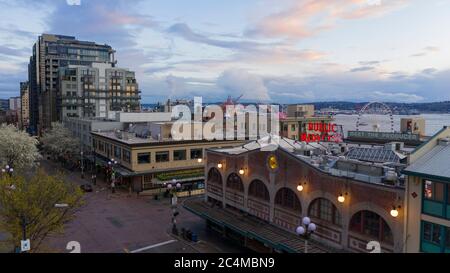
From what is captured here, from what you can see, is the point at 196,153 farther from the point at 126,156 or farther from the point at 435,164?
the point at 435,164

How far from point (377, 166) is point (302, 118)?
249ft

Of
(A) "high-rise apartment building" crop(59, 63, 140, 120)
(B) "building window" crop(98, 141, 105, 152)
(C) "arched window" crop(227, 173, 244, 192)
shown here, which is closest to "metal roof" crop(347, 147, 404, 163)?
(C) "arched window" crop(227, 173, 244, 192)

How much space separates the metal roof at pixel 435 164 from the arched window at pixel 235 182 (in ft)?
58.3

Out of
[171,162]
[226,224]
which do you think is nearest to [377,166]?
Result: [226,224]

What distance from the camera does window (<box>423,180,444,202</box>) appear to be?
21891 mm

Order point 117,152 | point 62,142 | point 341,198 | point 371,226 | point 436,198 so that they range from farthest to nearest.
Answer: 1. point 62,142
2. point 117,152
3. point 341,198
4. point 371,226
5. point 436,198

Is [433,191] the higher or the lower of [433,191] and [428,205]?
the higher

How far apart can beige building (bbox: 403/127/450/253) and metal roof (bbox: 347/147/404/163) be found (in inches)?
345

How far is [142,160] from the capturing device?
62.7 metres

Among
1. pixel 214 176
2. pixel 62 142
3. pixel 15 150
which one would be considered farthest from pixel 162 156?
pixel 62 142

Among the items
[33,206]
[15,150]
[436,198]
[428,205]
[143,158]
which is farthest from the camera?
[15,150]

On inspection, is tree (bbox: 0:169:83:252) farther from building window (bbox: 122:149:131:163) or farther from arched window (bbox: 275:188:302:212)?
building window (bbox: 122:149:131:163)

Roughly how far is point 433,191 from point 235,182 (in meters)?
20.2

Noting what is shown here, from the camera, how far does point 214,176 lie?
4297 centimetres
